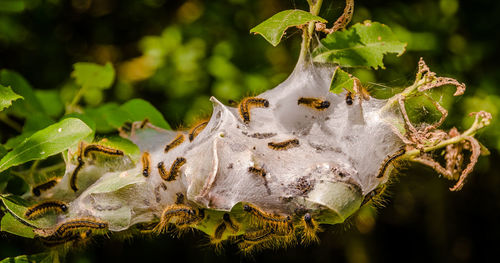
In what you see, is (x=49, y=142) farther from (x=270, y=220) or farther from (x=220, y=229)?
(x=270, y=220)

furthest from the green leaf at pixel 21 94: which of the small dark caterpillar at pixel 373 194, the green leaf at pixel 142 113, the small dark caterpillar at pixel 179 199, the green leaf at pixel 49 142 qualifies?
the small dark caterpillar at pixel 373 194

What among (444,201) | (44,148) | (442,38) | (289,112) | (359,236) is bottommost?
(359,236)

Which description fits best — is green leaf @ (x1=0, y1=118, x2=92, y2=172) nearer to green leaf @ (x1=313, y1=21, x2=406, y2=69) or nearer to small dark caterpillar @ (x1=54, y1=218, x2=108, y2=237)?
small dark caterpillar @ (x1=54, y1=218, x2=108, y2=237)

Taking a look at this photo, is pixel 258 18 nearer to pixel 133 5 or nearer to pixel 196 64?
pixel 196 64

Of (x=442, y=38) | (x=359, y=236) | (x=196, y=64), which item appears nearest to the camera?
(x=442, y=38)

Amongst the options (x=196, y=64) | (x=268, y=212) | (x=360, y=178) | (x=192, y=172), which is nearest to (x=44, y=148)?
(x=192, y=172)

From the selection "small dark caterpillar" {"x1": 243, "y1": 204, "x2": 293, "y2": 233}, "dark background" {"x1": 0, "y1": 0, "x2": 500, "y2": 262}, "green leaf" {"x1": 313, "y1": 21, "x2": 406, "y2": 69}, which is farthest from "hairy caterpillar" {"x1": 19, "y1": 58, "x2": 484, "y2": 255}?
"dark background" {"x1": 0, "y1": 0, "x2": 500, "y2": 262}

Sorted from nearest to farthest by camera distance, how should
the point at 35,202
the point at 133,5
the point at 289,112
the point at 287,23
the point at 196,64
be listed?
the point at 287,23
the point at 35,202
the point at 289,112
the point at 196,64
the point at 133,5

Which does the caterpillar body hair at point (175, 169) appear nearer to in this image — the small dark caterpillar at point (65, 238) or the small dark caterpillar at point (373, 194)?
the small dark caterpillar at point (65, 238)
